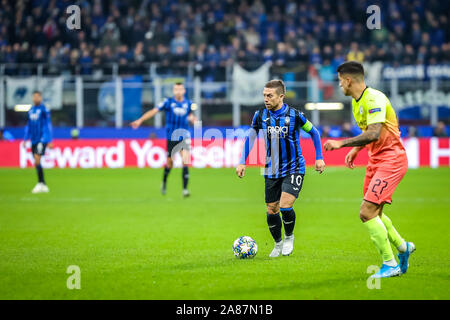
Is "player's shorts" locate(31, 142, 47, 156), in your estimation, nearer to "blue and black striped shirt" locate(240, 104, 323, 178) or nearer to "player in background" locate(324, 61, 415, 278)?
"blue and black striped shirt" locate(240, 104, 323, 178)

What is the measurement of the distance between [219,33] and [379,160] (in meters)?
22.0

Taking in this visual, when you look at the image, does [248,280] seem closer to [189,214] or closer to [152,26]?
[189,214]

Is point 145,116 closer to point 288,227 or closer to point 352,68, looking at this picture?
point 288,227

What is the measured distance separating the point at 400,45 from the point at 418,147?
5842 millimetres

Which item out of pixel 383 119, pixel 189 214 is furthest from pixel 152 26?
pixel 383 119

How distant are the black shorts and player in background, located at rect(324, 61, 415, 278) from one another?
1.09 meters

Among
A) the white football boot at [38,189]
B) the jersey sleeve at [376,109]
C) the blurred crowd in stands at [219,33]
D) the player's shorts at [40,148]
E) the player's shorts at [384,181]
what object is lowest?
the white football boot at [38,189]

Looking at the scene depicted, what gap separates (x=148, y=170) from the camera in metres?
22.3

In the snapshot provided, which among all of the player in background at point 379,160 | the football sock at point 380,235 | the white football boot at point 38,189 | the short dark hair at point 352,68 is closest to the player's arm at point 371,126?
the player in background at point 379,160

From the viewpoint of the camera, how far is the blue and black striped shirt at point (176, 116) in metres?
14.8

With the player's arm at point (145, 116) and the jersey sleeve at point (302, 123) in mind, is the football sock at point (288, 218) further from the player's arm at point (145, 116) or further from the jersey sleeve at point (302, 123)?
the player's arm at point (145, 116)

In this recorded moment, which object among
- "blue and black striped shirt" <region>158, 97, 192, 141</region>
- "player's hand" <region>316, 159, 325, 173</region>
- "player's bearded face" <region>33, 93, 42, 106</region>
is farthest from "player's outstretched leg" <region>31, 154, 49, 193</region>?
"player's hand" <region>316, 159, 325, 173</region>

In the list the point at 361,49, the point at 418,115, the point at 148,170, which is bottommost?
the point at 148,170

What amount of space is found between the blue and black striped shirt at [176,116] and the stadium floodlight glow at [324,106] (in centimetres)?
1055
